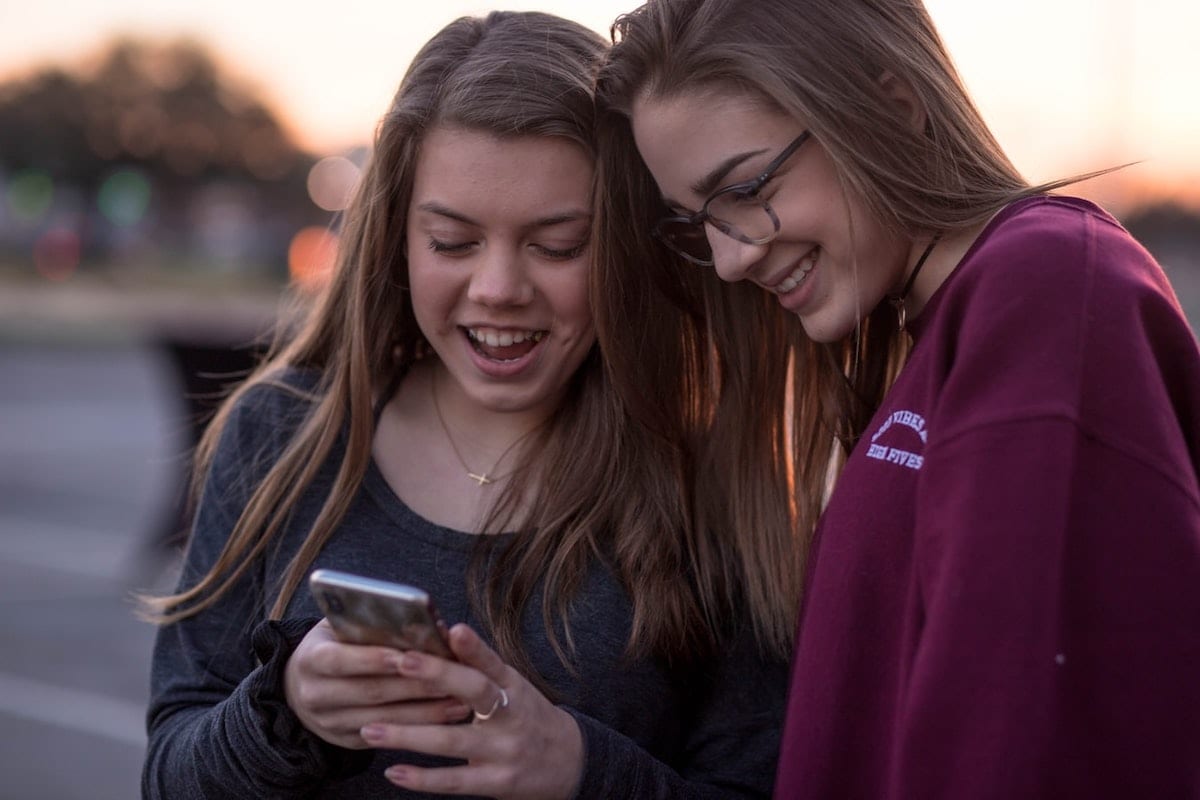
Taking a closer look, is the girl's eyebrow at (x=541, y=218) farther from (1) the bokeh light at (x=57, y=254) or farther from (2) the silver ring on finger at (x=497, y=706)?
(1) the bokeh light at (x=57, y=254)

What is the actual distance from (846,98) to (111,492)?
10913 mm

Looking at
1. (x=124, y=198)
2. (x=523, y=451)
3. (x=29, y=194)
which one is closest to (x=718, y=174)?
(x=523, y=451)

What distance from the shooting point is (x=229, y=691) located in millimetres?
2441

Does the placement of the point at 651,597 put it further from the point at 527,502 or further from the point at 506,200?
the point at 506,200

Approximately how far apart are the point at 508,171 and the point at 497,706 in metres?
0.87

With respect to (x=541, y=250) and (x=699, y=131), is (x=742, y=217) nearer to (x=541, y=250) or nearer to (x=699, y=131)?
(x=699, y=131)

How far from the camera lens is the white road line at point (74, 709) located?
6.12 meters

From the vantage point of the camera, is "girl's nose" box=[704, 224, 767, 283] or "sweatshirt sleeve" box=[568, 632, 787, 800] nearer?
"girl's nose" box=[704, 224, 767, 283]

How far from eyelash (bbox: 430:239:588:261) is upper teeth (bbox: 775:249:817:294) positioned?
39cm

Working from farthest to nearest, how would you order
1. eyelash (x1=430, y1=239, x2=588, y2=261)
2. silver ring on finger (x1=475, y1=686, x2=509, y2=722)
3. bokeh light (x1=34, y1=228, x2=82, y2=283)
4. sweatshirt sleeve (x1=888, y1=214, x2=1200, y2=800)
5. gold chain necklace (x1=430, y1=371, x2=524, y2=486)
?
bokeh light (x1=34, y1=228, x2=82, y2=283)
gold chain necklace (x1=430, y1=371, x2=524, y2=486)
eyelash (x1=430, y1=239, x2=588, y2=261)
silver ring on finger (x1=475, y1=686, x2=509, y2=722)
sweatshirt sleeve (x1=888, y1=214, x2=1200, y2=800)

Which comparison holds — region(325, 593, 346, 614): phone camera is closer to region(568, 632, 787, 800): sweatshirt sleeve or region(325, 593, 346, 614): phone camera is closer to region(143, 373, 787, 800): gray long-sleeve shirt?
region(143, 373, 787, 800): gray long-sleeve shirt

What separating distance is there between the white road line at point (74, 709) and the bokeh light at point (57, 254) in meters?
38.6

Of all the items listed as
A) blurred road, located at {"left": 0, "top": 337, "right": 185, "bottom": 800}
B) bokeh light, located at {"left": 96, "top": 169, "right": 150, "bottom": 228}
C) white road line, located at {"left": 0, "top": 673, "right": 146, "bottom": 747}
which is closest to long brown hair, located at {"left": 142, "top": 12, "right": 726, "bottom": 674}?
blurred road, located at {"left": 0, "top": 337, "right": 185, "bottom": 800}

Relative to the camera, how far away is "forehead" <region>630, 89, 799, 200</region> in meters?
2.02
